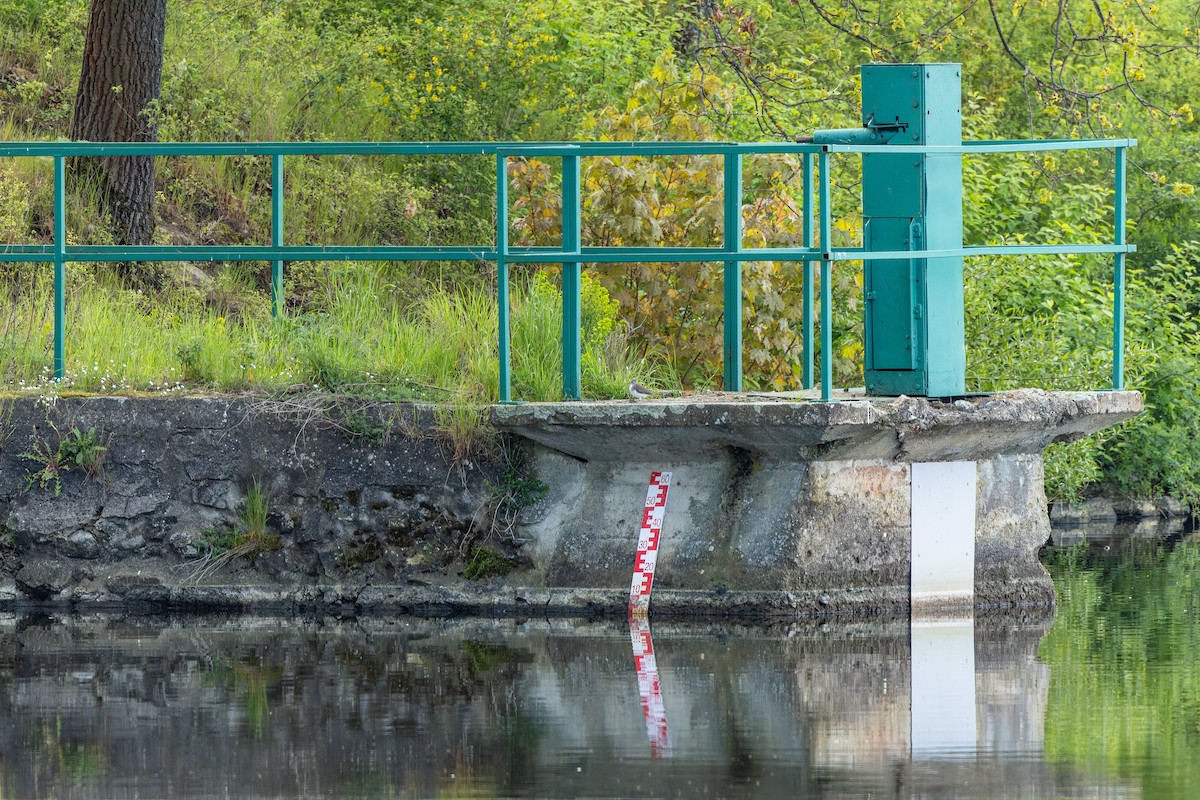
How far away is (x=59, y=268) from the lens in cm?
1058

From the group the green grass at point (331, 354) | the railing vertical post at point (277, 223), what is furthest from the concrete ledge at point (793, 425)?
the railing vertical post at point (277, 223)

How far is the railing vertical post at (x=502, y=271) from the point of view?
10.0m

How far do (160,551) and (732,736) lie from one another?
4493mm

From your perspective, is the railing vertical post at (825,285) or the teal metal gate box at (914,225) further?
the teal metal gate box at (914,225)

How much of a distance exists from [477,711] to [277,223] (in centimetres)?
395

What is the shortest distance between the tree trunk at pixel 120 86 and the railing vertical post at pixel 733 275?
18.8 ft

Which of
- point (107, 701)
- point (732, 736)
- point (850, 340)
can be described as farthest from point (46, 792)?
point (850, 340)

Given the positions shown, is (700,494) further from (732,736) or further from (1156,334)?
(1156,334)

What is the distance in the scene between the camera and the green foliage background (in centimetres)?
1101

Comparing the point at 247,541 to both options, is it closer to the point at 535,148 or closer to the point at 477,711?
the point at 535,148

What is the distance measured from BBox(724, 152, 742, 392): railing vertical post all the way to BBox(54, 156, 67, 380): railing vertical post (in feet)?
12.0

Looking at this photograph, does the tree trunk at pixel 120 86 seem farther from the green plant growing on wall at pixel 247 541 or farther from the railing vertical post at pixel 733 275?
the railing vertical post at pixel 733 275

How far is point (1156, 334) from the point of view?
59.5 ft

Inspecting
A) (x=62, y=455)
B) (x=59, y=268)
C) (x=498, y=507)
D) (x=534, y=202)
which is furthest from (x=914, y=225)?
(x=62, y=455)
